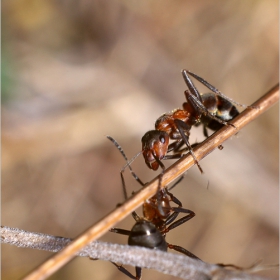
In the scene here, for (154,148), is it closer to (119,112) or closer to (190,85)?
(190,85)

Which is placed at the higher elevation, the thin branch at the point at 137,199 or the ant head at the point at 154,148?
the ant head at the point at 154,148

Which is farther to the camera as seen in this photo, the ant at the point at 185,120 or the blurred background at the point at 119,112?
the blurred background at the point at 119,112

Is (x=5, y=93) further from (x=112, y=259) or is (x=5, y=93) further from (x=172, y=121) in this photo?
(x=112, y=259)

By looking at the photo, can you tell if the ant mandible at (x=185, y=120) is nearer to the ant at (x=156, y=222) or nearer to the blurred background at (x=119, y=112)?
the ant at (x=156, y=222)

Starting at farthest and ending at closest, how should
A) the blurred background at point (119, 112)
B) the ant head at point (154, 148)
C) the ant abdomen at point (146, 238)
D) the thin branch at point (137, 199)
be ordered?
the blurred background at point (119, 112) → the ant head at point (154, 148) → the ant abdomen at point (146, 238) → the thin branch at point (137, 199)

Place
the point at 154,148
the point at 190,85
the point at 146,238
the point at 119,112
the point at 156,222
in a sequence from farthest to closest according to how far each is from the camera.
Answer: the point at 119,112, the point at 190,85, the point at 154,148, the point at 156,222, the point at 146,238

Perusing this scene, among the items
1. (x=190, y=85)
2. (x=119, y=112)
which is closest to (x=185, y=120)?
(x=190, y=85)

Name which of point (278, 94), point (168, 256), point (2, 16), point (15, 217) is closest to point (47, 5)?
point (2, 16)

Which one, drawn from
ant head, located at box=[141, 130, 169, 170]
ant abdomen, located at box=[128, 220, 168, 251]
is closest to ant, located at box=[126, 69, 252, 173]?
ant head, located at box=[141, 130, 169, 170]

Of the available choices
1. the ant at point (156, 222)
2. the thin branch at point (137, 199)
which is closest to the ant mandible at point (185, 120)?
the ant at point (156, 222)
